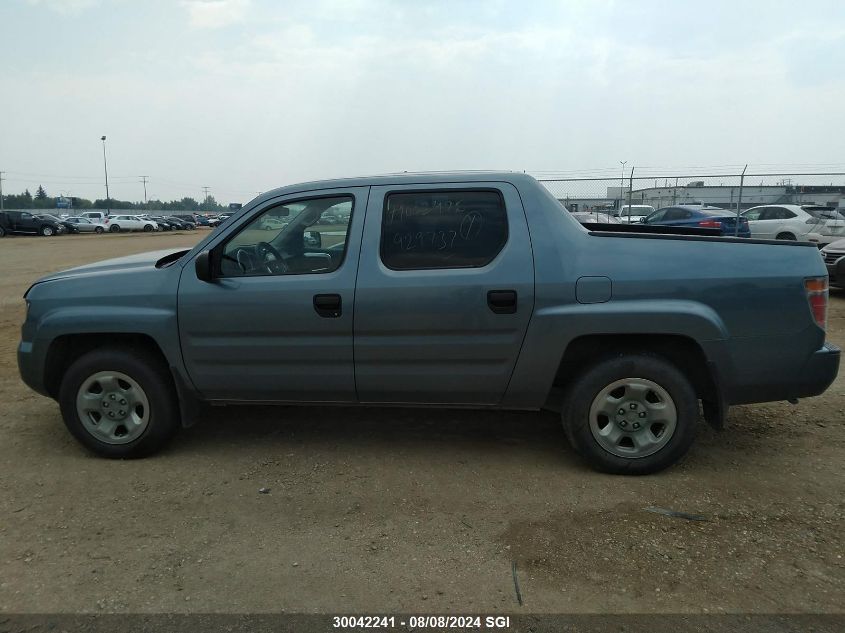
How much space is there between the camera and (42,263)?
18.2 meters

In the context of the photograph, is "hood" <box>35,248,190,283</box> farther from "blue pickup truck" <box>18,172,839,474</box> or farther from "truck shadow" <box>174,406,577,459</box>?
"truck shadow" <box>174,406,577,459</box>

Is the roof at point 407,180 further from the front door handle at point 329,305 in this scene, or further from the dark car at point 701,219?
the dark car at point 701,219

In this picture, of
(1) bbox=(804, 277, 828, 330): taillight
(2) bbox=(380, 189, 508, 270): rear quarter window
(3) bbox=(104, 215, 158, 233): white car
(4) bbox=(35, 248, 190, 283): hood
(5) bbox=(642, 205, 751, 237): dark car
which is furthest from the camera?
(3) bbox=(104, 215, 158, 233): white car

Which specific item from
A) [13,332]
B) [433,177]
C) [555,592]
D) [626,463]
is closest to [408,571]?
[555,592]

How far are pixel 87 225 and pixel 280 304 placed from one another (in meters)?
49.5

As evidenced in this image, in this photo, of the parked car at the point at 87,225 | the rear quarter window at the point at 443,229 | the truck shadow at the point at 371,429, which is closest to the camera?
the rear quarter window at the point at 443,229

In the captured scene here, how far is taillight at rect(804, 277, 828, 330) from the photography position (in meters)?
3.60

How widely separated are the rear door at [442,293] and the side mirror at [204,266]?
0.93 m

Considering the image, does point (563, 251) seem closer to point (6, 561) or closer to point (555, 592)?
point (555, 592)

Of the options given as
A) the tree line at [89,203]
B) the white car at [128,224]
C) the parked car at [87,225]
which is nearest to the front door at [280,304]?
the parked car at [87,225]

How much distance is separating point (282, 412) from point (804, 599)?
364cm

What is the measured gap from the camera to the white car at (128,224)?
162ft

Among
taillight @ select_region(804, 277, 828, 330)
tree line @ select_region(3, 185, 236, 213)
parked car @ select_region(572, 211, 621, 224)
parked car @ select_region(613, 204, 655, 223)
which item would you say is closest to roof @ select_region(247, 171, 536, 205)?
taillight @ select_region(804, 277, 828, 330)

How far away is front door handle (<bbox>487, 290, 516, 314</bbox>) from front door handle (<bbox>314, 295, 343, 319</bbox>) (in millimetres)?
891
